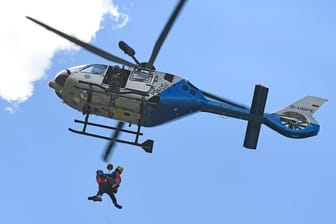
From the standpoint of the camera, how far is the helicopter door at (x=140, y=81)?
666 inches

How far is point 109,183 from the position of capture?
1677 centimetres

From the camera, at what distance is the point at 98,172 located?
1683 centimetres

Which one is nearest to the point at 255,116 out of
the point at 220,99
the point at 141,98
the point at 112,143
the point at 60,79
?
the point at 220,99

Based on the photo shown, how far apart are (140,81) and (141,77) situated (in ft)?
0.66

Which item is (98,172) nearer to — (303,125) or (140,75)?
(140,75)

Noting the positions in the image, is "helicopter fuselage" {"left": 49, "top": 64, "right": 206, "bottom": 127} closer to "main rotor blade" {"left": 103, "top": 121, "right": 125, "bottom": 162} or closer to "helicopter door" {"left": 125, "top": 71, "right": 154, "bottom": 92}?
"helicopter door" {"left": 125, "top": 71, "right": 154, "bottom": 92}

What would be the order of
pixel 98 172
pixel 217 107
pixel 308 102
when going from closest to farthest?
pixel 98 172, pixel 217 107, pixel 308 102

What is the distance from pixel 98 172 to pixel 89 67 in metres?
3.59

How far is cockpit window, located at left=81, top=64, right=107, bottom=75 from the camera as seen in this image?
683 inches

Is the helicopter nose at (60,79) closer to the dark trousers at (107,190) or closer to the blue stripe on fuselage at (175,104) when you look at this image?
the blue stripe on fuselage at (175,104)

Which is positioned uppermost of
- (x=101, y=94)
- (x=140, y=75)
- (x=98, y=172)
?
(x=140, y=75)

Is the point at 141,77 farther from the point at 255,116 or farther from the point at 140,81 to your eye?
the point at 255,116

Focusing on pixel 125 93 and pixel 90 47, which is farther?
pixel 90 47

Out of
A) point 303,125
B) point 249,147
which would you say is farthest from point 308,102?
point 249,147
